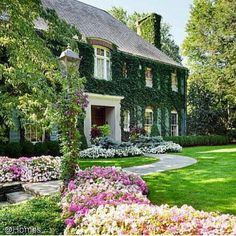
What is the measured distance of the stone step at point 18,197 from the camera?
7.23 metres

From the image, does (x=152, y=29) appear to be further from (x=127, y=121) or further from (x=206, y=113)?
(x=127, y=121)

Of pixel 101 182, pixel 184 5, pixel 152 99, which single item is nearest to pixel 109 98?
pixel 152 99

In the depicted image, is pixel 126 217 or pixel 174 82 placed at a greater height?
pixel 174 82

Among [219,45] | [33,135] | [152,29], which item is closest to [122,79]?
[33,135]

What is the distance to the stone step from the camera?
23.7 feet

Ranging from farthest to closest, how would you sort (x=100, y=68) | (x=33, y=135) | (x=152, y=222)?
1. (x=100, y=68)
2. (x=33, y=135)
3. (x=152, y=222)

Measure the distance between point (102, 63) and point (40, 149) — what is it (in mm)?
7278

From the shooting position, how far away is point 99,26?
21438 millimetres

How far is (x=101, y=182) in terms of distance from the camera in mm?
6434

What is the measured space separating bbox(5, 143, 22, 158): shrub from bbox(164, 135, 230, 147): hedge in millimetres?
10312

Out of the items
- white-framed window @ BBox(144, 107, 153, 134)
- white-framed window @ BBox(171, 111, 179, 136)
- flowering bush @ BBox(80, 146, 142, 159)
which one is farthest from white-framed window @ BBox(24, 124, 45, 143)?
white-framed window @ BBox(171, 111, 179, 136)

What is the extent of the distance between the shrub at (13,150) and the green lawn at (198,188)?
6.88m

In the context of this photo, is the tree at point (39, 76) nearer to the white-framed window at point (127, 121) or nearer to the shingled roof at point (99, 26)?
the shingled roof at point (99, 26)

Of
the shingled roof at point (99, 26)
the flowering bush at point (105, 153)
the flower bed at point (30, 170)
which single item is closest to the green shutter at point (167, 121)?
the shingled roof at point (99, 26)
